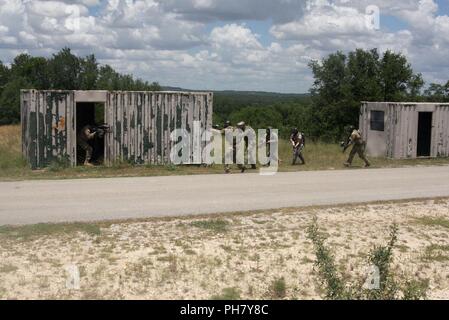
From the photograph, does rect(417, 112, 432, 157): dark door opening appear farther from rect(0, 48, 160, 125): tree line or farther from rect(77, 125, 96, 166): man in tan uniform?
rect(0, 48, 160, 125): tree line

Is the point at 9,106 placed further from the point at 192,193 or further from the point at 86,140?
the point at 192,193

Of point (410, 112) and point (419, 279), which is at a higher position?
point (410, 112)

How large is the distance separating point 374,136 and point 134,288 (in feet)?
59.9

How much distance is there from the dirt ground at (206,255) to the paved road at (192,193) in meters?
0.95

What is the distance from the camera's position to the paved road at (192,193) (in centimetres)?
1139

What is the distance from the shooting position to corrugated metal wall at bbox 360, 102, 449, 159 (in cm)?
2299

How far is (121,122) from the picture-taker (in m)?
18.7

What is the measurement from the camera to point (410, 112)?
23109 mm

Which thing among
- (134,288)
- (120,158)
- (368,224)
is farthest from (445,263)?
(120,158)

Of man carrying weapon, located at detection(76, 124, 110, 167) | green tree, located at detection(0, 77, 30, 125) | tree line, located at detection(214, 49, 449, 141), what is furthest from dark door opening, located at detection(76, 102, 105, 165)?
green tree, located at detection(0, 77, 30, 125)

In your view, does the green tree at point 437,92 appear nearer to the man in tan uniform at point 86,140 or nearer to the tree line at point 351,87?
the tree line at point 351,87

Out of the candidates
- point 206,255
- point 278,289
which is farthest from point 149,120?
point 278,289

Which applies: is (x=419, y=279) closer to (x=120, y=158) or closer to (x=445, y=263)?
(x=445, y=263)

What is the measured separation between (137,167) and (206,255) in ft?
33.5
